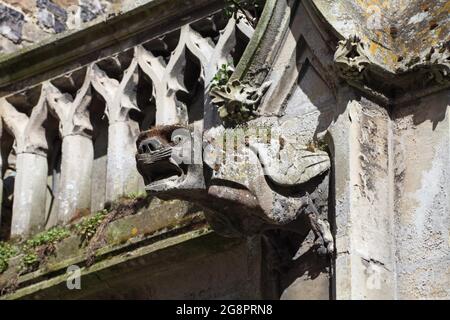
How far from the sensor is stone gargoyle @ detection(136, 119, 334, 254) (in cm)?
787

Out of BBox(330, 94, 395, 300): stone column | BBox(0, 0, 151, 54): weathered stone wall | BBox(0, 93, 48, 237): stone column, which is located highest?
BBox(0, 0, 151, 54): weathered stone wall

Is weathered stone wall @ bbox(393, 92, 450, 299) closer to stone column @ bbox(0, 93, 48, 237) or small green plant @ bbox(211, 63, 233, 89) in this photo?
small green plant @ bbox(211, 63, 233, 89)

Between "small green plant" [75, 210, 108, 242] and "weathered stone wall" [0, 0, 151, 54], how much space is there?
2.96 meters

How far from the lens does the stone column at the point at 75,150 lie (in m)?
11.1

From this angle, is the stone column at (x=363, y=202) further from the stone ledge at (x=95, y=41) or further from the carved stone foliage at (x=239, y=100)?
the stone ledge at (x=95, y=41)

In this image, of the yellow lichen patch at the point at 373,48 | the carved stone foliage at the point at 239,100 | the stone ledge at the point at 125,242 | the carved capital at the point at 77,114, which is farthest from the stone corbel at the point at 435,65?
the carved capital at the point at 77,114

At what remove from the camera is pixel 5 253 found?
11.0 meters

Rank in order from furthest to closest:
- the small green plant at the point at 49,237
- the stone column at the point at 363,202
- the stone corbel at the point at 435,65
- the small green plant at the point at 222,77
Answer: the small green plant at the point at 49,237, the small green plant at the point at 222,77, the stone corbel at the point at 435,65, the stone column at the point at 363,202

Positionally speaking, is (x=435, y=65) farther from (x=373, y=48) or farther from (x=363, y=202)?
(x=363, y=202)

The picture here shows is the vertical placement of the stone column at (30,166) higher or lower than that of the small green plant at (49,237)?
higher

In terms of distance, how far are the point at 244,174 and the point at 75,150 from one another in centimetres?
353

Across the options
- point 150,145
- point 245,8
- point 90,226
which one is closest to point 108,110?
point 90,226

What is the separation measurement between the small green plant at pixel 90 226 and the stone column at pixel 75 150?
424 mm

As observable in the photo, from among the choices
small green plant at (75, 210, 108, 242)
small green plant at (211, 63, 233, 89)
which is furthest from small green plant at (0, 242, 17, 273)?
small green plant at (211, 63, 233, 89)
